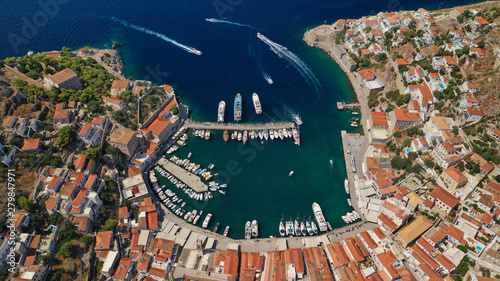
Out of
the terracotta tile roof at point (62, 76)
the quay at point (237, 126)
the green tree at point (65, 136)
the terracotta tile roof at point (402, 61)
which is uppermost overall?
the terracotta tile roof at point (402, 61)

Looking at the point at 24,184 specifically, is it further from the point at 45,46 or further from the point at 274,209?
the point at 45,46

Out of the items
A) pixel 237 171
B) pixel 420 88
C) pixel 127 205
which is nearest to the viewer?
pixel 127 205

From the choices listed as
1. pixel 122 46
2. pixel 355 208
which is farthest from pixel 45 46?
pixel 355 208

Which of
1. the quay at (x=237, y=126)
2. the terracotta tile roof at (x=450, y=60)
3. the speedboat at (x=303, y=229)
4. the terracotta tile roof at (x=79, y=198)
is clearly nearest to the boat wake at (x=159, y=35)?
the quay at (x=237, y=126)

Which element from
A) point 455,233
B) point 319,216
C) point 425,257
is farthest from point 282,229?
point 455,233

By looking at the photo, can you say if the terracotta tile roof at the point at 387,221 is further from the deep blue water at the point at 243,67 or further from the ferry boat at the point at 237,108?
the ferry boat at the point at 237,108

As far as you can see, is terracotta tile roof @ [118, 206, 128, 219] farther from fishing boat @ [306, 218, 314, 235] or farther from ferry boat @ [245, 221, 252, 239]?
fishing boat @ [306, 218, 314, 235]
